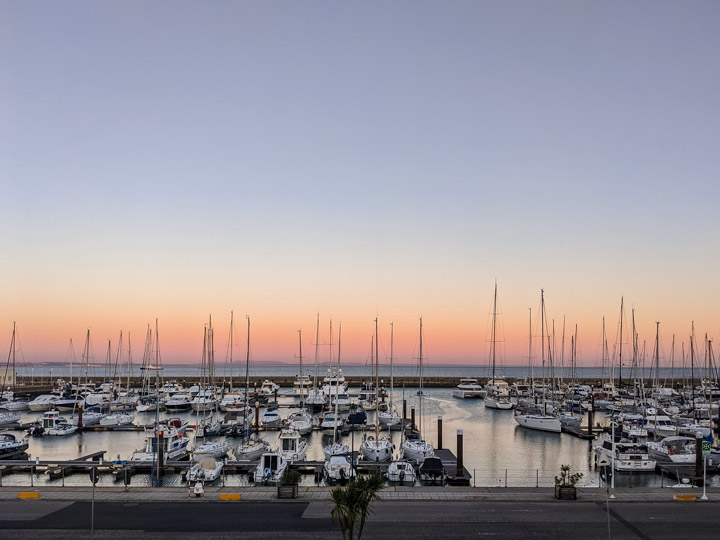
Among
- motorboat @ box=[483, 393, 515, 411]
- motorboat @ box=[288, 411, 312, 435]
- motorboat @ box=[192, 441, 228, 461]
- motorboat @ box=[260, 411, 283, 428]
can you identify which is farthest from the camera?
motorboat @ box=[483, 393, 515, 411]

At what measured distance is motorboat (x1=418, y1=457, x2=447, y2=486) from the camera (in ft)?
144

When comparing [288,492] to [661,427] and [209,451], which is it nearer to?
[209,451]

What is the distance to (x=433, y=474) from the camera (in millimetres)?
44094

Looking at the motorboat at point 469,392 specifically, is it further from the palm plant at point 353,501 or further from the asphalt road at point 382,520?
the palm plant at point 353,501

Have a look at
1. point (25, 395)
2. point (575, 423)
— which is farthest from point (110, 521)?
point (25, 395)

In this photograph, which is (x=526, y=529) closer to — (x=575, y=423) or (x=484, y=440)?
(x=484, y=440)

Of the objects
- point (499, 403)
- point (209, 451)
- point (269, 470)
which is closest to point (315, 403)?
→ point (499, 403)

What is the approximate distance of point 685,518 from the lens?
2795 centimetres

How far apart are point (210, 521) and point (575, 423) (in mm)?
64861

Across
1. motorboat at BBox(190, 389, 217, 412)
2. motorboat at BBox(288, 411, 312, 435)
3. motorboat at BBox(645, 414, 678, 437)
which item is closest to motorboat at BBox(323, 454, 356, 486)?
motorboat at BBox(288, 411, 312, 435)

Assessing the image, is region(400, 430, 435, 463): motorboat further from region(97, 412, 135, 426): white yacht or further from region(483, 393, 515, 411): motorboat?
region(483, 393, 515, 411): motorboat

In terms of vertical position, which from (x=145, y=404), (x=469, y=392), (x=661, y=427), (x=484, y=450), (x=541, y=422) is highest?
(x=661, y=427)

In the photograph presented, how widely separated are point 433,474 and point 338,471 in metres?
6.85

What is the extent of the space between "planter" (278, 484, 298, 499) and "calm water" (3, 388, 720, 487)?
1348 centimetres
